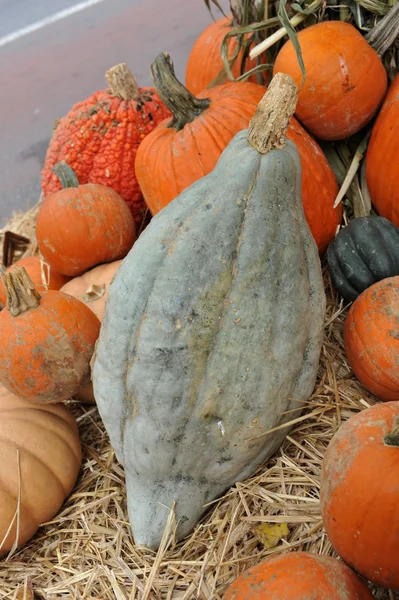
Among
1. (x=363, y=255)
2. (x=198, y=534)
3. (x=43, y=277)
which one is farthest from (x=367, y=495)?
(x=43, y=277)

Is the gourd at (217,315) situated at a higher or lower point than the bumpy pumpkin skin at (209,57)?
lower

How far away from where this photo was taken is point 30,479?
1.60m

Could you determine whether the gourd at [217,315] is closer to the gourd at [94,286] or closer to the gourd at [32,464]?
the gourd at [32,464]

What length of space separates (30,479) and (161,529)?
392mm

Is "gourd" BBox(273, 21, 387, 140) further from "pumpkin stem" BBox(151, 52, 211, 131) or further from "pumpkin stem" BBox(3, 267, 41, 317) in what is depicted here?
"pumpkin stem" BBox(3, 267, 41, 317)

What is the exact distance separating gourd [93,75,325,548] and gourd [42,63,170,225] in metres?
1.06

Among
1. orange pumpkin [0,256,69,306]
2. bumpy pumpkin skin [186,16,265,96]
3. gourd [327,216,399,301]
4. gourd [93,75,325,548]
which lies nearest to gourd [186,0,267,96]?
bumpy pumpkin skin [186,16,265,96]

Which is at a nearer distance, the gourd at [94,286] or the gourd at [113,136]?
the gourd at [94,286]

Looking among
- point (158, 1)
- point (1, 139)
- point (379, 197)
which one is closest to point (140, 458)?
point (379, 197)

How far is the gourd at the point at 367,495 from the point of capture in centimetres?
104

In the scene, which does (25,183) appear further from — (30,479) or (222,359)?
(222,359)

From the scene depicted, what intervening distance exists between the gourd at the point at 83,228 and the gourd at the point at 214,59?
2.35 ft

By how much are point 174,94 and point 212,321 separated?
0.97 meters

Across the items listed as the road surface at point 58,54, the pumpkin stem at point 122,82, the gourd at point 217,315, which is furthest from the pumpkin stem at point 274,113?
the road surface at point 58,54
